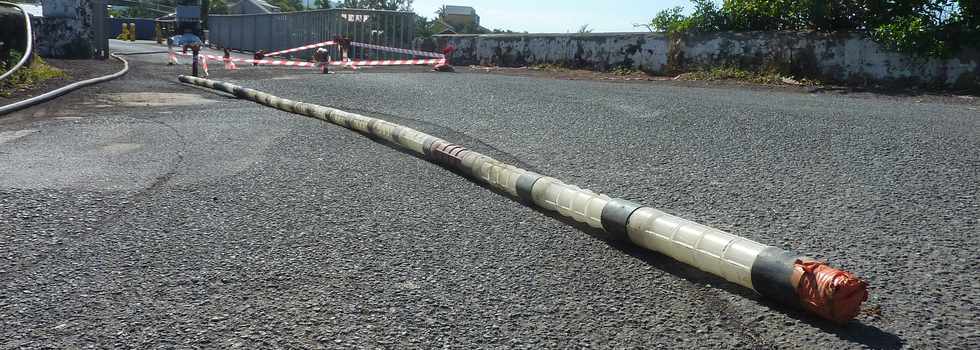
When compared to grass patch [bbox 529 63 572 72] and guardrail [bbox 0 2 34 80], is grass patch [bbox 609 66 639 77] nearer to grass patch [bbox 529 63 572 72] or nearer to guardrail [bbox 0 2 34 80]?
grass patch [bbox 529 63 572 72]

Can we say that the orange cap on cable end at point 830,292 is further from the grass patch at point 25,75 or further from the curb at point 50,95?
the grass patch at point 25,75

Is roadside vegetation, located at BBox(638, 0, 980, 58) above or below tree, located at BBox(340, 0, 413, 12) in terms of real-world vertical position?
below

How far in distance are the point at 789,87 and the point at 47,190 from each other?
38.6ft

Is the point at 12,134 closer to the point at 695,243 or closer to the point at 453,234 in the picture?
the point at 453,234

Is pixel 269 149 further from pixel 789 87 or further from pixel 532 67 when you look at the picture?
pixel 532 67

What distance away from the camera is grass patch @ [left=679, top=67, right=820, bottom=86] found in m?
13.1

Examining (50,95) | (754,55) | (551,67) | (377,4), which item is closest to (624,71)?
(551,67)

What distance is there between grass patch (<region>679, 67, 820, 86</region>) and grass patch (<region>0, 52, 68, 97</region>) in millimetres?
11867

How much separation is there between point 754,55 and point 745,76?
0.66 m

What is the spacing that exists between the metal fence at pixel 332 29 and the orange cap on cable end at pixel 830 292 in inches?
831

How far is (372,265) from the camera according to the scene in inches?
126

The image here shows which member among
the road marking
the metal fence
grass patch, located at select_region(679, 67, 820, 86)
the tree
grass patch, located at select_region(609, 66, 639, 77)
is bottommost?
the road marking

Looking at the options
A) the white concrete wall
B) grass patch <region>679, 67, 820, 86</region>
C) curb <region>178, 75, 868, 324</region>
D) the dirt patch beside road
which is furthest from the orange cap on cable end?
grass patch <region>679, 67, 820, 86</region>

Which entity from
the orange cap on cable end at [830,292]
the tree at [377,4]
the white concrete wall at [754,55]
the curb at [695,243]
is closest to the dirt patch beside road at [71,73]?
the curb at [695,243]
